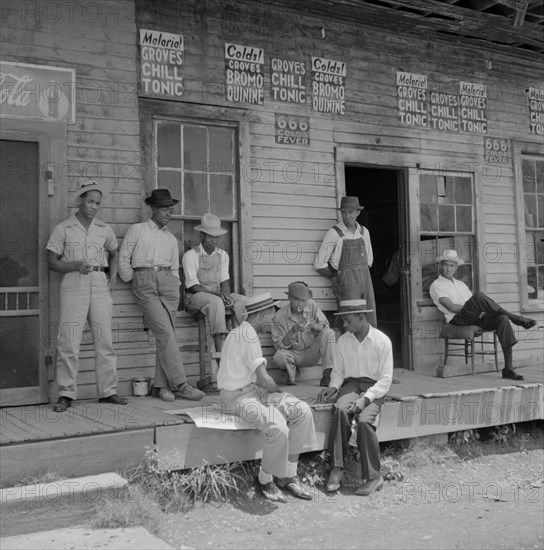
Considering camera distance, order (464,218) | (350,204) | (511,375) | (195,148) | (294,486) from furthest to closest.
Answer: (464,218) < (511,375) < (350,204) < (195,148) < (294,486)

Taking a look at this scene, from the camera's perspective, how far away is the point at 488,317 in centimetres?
877

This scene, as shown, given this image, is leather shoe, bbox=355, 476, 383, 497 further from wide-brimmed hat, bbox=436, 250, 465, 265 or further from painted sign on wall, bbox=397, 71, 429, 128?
painted sign on wall, bbox=397, 71, 429, 128

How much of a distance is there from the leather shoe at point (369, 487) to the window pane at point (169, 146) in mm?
3674

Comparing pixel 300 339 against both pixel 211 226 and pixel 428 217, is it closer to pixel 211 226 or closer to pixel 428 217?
pixel 211 226

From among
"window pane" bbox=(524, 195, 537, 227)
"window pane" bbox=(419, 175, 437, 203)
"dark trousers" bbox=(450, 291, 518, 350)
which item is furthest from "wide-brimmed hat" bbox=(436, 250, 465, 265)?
"window pane" bbox=(524, 195, 537, 227)

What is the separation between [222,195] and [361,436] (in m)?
3.07

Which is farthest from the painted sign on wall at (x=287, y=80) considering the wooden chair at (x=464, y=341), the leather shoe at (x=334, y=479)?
the leather shoe at (x=334, y=479)

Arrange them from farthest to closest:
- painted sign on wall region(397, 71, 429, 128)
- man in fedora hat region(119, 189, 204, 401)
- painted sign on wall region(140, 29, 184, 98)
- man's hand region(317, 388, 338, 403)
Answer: painted sign on wall region(397, 71, 429, 128), painted sign on wall region(140, 29, 184, 98), man in fedora hat region(119, 189, 204, 401), man's hand region(317, 388, 338, 403)

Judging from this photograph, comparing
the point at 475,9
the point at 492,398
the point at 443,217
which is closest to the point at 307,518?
the point at 492,398

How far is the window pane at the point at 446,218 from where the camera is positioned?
9.68 m

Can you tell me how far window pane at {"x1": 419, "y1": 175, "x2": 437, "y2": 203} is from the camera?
952 centimetres

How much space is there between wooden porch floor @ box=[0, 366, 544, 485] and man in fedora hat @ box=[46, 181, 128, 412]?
0.26 metres

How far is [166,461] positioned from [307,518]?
45.7 inches

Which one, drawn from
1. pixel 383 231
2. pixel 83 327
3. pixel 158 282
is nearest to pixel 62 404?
pixel 83 327
